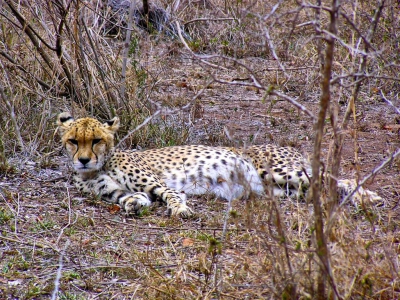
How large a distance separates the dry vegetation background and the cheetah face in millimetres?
300

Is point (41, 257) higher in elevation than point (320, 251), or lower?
lower

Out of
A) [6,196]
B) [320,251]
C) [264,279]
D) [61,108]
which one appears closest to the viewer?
[320,251]

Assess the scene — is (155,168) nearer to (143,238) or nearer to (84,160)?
(84,160)

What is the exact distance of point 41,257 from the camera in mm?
4125

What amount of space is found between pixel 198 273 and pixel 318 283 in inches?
44.8

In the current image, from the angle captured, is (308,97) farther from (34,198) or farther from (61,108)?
(34,198)

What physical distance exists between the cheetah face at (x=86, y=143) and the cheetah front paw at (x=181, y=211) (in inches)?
32.2

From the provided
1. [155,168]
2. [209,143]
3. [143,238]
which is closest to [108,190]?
[155,168]

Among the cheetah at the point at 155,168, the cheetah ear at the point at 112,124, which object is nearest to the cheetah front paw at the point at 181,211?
the cheetah at the point at 155,168

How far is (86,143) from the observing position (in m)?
5.45

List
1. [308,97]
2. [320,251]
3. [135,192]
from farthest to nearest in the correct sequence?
[308,97] → [135,192] → [320,251]

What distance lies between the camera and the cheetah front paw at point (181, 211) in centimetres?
504

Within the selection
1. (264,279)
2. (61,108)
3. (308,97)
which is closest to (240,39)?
(308,97)

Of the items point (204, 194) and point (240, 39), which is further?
point (240, 39)
